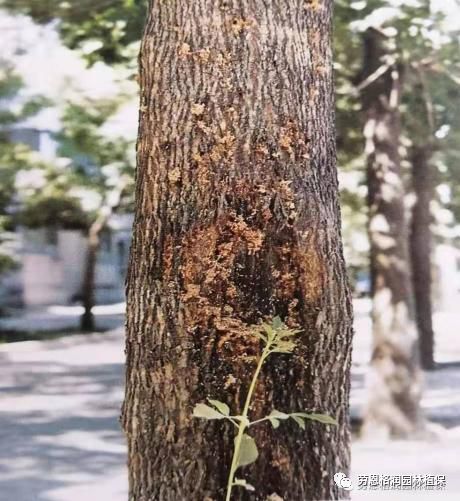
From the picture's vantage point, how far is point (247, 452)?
881mm

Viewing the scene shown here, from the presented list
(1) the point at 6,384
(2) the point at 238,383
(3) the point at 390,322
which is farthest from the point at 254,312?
(1) the point at 6,384

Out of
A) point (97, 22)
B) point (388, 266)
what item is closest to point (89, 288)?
point (97, 22)

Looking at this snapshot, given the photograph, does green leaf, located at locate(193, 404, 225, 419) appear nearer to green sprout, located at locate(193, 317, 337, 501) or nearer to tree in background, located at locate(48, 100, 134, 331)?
green sprout, located at locate(193, 317, 337, 501)

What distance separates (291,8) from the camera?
3.19 feet

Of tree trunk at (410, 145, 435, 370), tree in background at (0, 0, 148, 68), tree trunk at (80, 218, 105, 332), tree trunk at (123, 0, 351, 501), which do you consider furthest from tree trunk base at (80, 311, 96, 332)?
tree trunk at (123, 0, 351, 501)

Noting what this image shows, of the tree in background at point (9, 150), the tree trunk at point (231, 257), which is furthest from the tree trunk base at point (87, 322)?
the tree trunk at point (231, 257)

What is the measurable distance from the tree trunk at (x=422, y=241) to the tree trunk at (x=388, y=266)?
1.10 feet

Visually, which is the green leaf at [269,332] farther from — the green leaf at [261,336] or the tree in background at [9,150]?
the tree in background at [9,150]

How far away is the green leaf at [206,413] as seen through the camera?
34.3 inches

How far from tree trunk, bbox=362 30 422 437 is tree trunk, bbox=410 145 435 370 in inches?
13.3

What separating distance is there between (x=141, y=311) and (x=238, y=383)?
0.15 m

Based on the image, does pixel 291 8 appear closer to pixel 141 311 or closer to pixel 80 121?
pixel 141 311

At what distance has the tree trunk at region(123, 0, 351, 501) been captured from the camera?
36.3 inches

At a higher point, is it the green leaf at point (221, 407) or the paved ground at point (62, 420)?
the green leaf at point (221, 407)
